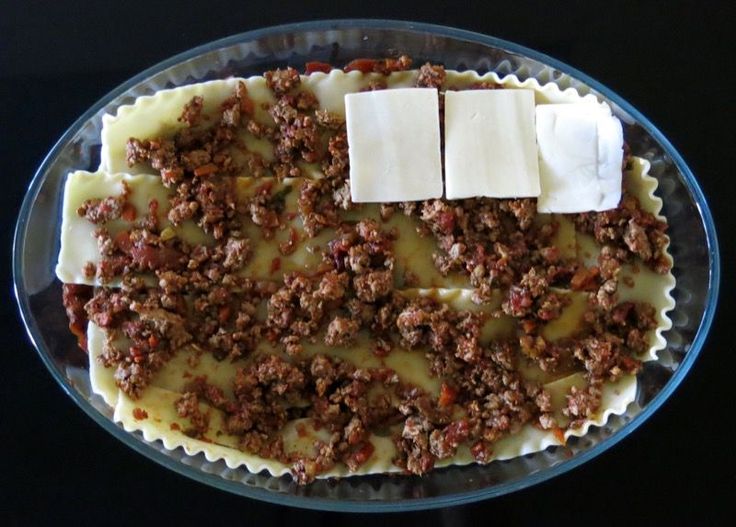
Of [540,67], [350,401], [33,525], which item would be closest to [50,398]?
[33,525]

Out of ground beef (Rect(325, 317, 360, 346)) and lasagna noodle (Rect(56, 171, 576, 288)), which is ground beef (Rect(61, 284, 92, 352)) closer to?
lasagna noodle (Rect(56, 171, 576, 288))

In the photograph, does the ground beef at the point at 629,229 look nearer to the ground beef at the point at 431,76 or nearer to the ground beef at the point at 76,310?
the ground beef at the point at 431,76

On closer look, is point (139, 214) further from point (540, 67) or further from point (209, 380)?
point (540, 67)

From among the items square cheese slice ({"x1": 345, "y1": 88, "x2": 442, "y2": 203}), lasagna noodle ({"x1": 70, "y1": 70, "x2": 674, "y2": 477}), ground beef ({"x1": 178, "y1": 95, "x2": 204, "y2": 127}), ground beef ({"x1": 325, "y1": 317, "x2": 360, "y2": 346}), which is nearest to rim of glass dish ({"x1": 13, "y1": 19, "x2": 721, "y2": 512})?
lasagna noodle ({"x1": 70, "y1": 70, "x2": 674, "y2": 477})

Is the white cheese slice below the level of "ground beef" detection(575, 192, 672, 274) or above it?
above

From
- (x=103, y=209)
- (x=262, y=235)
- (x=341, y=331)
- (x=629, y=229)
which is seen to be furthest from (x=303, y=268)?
(x=629, y=229)
